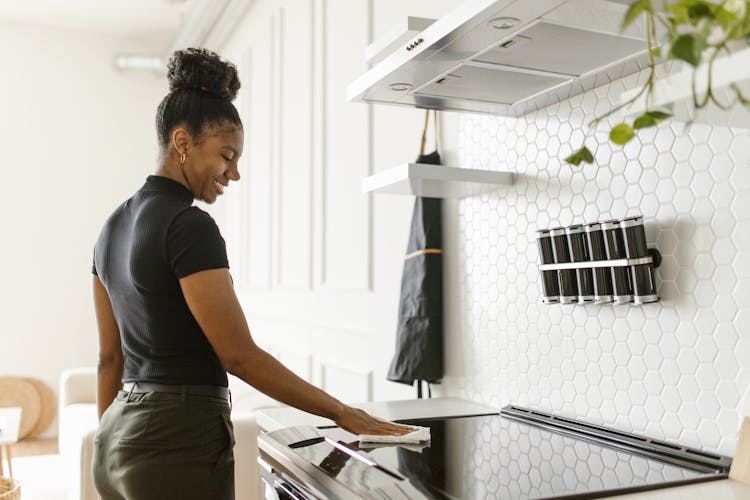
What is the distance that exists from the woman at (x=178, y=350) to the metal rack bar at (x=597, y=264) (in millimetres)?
526

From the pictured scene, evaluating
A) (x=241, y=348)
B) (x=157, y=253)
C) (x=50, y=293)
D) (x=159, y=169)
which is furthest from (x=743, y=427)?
(x=50, y=293)

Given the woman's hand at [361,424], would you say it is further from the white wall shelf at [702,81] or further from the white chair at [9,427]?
the white chair at [9,427]

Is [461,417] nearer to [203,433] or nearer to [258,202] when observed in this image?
[203,433]

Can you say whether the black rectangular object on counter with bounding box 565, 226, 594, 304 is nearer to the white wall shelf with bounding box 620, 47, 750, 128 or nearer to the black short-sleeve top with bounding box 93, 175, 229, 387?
the white wall shelf with bounding box 620, 47, 750, 128

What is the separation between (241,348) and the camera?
1211 mm

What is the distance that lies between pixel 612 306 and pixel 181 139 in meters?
0.94

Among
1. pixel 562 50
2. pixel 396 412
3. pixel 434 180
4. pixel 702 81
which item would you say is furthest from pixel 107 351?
pixel 702 81

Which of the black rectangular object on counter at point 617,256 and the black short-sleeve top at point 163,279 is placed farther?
the black rectangular object on counter at point 617,256

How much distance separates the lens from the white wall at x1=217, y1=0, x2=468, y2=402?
8.19 feet

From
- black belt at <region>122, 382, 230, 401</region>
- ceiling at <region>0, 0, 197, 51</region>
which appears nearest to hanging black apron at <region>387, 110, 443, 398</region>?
black belt at <region>122, 382, 230, 401</region>

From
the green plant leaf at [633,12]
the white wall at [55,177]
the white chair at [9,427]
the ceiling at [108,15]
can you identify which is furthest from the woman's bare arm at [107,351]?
the white wall at [55,177]

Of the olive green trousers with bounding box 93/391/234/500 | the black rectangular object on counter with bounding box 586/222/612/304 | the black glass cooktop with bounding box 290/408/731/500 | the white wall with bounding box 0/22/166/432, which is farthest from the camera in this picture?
the white wall with bounding box 0/22/166/432

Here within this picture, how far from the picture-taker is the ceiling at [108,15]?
5.00 meters

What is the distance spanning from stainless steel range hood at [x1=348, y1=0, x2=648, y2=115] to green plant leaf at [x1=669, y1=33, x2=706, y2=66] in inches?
18.5
